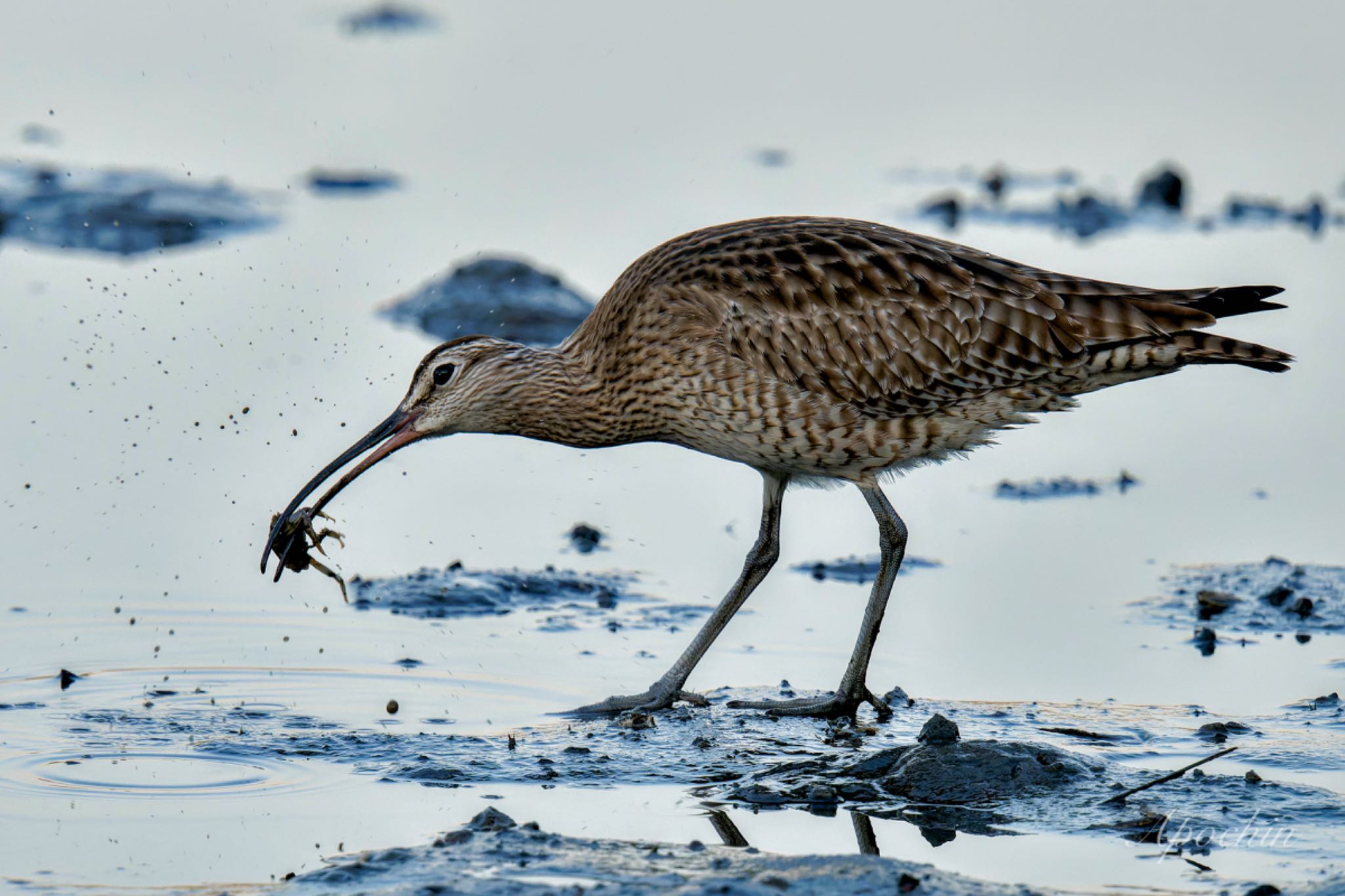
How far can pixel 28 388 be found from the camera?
10.8m

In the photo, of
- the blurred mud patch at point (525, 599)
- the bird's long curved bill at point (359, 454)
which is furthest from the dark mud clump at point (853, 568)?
the bird's long curved bill at point (359, 454)

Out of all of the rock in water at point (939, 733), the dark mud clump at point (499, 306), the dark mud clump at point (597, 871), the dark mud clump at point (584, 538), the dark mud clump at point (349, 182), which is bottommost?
the dark mud clump at point (597, 871)

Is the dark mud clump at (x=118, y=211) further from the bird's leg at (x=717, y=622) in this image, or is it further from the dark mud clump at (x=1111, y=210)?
the bird's leg at (x=717, y=622)

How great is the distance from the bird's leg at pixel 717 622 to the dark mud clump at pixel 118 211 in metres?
6.36

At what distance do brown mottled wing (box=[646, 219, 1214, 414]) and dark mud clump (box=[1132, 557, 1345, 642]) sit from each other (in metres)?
1.26

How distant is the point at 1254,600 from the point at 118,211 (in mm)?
8317

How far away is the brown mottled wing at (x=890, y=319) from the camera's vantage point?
828 centimetres

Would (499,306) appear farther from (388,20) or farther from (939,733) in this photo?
(388,20)

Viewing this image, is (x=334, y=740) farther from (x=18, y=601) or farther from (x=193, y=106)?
(x=193, y=106)

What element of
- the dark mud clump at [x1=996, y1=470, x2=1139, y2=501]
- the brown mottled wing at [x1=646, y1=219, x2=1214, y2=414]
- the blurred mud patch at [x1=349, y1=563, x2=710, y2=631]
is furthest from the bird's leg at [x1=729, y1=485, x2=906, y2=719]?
the dark mud clump at [x1=996, y1=470, x2=1139, y2=501]

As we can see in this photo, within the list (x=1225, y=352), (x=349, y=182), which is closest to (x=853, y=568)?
(x=1225, y=352)

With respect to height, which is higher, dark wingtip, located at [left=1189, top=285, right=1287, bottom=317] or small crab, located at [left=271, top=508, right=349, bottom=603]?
dark wingtip, located at [left=1189, top=285, right=1287, bottom=317]

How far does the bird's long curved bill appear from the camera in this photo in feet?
27.5

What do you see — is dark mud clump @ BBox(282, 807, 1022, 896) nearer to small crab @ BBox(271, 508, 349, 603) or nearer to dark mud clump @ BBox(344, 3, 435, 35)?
small crab @ BBox(271, 508, 349, 603)
